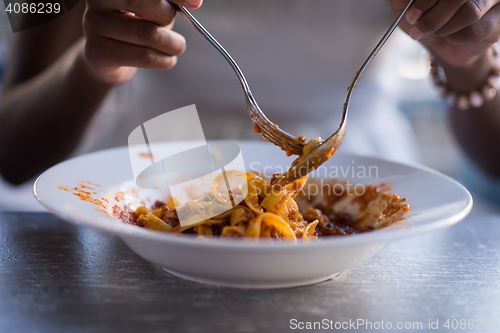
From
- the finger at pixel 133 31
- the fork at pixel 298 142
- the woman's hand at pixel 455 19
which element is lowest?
the fork at pixel 298 142

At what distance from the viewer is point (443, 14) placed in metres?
1.13

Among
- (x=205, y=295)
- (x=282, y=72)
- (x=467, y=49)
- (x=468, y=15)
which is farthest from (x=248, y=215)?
(x=282, y=72)

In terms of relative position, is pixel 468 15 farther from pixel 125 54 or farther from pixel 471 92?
pixel 125 54

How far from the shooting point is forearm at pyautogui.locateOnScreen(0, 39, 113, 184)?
188 centimetres

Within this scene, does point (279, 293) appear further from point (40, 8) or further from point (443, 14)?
point (40, 8)

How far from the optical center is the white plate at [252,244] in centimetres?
66

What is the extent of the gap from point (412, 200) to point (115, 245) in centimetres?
89

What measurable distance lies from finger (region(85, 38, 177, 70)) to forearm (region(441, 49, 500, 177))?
146 cm

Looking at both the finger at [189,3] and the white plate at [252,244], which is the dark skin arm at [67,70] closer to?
the finger at [189,3]

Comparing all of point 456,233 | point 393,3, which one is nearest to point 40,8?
point 393,3

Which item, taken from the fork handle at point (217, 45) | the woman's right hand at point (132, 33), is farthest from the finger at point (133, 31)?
the fork handle at point (217, 45)

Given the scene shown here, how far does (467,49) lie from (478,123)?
3.30ft

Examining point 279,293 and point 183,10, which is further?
point 183,10

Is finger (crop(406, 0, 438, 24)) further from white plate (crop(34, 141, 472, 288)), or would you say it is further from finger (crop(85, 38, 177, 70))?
finger (crop(85, 38, 177, 70))
